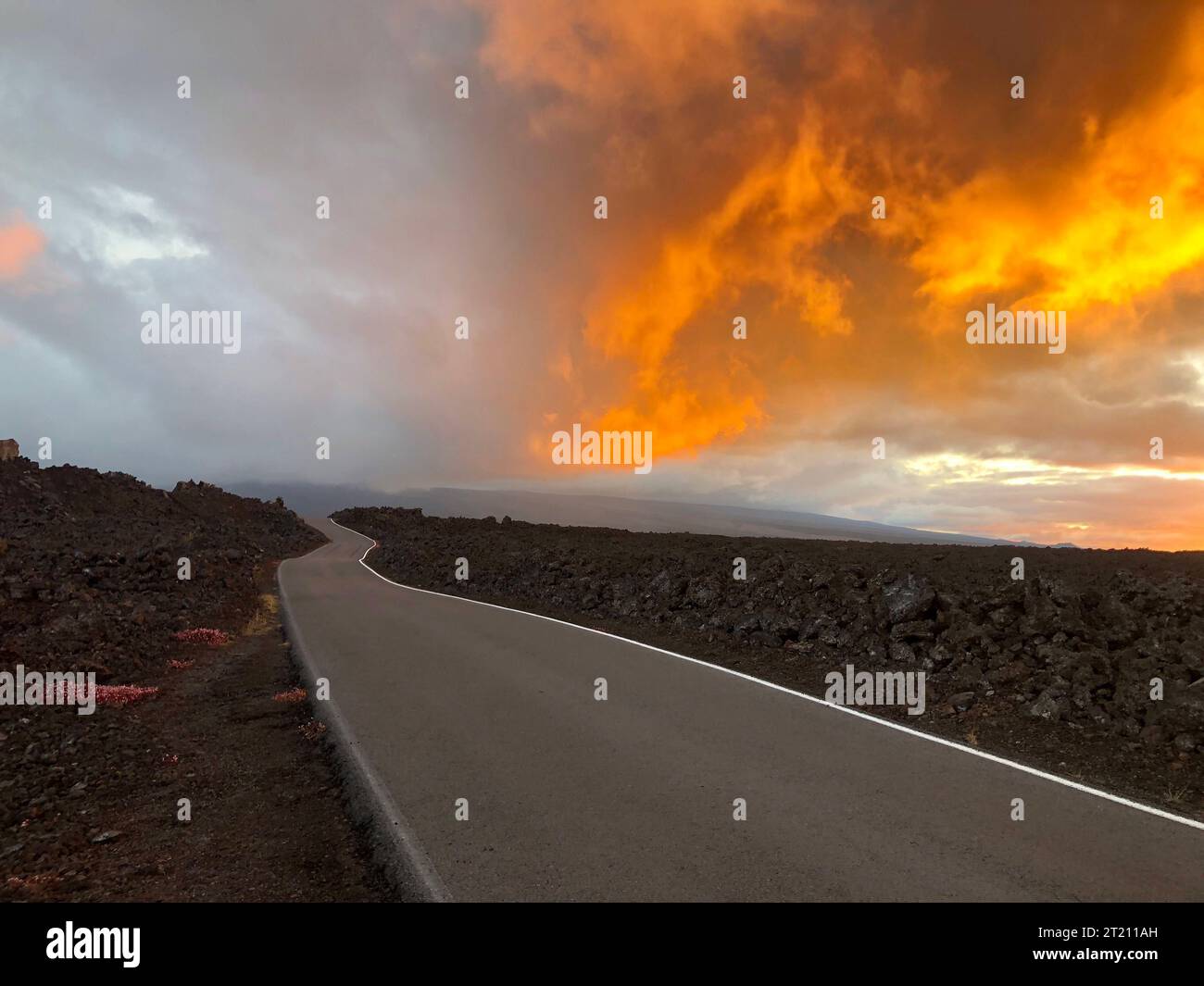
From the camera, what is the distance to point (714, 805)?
20.2 feet

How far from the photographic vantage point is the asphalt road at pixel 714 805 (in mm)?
4836

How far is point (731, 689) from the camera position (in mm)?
10625

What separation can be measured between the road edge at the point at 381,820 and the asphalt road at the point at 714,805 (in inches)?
4.3

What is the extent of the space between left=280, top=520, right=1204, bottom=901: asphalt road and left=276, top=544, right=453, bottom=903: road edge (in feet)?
0.36

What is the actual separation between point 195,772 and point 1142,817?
35.5 feet

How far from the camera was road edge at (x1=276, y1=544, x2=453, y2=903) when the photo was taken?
4.93m

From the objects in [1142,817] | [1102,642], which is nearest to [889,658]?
[1102,642]

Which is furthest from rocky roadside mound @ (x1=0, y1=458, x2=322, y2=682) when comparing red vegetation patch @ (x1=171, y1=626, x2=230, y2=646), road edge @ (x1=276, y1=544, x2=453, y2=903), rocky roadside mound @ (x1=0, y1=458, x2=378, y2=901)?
road edge @ (x1=276, y1=544, x2=453, y2=903)

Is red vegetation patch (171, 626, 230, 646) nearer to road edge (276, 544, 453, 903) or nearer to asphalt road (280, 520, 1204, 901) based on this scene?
asphalt road (280, 520, 1204, 901)
